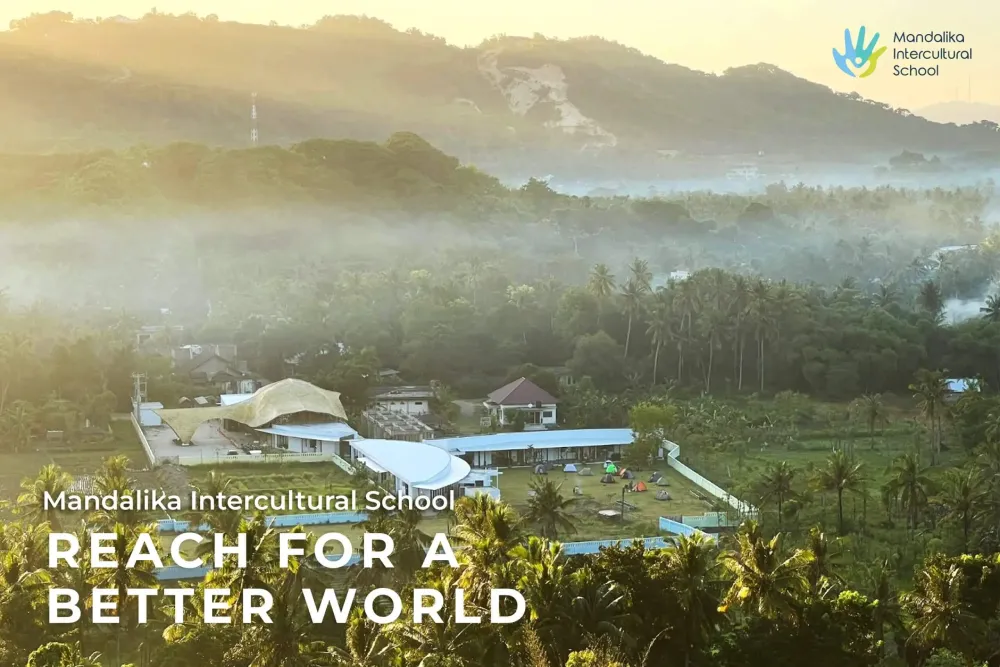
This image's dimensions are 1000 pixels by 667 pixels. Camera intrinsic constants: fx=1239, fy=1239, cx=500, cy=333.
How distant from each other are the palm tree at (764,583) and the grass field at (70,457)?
14663 millimetres

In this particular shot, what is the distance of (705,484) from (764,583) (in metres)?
10.6

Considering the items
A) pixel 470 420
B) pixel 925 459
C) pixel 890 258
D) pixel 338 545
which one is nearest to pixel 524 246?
pixel 890 258

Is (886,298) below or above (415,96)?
below

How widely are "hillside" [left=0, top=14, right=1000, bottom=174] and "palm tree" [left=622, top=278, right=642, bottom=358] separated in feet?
192

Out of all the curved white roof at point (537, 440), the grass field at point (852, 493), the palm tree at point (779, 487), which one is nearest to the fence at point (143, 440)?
the curved white roof at point (537, 440)

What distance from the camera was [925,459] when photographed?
2616cm

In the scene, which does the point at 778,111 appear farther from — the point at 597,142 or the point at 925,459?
the point at 925,459

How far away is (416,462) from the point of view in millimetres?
23312

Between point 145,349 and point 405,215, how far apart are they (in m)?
34.8

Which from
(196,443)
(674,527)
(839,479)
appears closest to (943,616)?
(839,479)

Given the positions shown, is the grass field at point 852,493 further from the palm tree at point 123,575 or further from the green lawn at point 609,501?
the palm tree at point 123,575

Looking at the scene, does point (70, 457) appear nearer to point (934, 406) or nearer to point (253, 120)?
point (934, 406)

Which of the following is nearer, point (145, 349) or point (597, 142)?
point (145, 349)

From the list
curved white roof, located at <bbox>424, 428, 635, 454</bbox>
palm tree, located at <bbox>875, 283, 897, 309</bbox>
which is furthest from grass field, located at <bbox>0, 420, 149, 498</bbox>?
palm tree, located at <bbox>875, 283, 897, 309</bbox>
